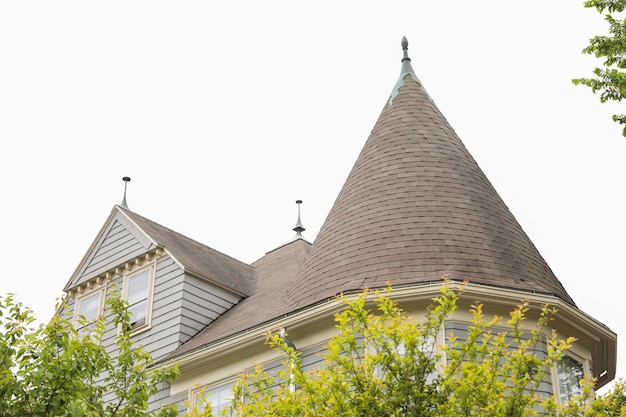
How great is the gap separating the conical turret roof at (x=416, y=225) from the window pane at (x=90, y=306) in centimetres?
555

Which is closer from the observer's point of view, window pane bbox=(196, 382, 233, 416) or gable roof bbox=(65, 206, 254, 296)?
window pane bbox=(196, 382, 233, 416)

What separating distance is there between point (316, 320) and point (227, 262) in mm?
7188

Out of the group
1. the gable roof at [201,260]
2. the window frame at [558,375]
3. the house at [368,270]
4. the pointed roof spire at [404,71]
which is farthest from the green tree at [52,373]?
the pointed roof spire at [404,71]

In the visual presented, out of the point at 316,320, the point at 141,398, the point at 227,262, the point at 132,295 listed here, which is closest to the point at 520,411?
the point at 141,398

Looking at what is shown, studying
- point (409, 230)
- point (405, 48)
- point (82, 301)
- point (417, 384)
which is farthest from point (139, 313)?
point (417, 384)

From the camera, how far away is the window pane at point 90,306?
61.5ft

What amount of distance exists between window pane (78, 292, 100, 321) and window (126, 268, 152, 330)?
1.03 m

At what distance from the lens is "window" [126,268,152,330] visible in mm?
17328

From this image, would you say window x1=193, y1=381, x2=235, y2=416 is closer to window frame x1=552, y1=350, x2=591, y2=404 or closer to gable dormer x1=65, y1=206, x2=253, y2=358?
gable dormer x1=65, y1=206, x2=253, y2=358

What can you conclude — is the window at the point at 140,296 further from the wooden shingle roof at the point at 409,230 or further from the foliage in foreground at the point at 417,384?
the foliage in foreground at the point at 417,384

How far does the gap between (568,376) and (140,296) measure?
28.9 feet

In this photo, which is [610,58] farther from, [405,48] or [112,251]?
[112,251]

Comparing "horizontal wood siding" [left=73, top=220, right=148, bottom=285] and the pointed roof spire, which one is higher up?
the pointed roof spire

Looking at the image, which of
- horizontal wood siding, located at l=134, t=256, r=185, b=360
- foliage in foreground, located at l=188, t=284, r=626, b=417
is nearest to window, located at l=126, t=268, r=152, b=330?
horizontal wood siding, located at l=134, t=256, r=185, b=360
